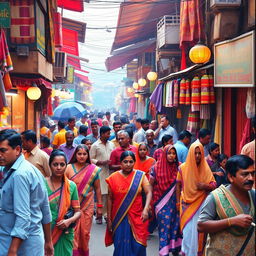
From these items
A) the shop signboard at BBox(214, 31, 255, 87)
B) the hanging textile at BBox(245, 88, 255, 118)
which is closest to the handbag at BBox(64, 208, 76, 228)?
the shop signboard at BBox(214, 31, 255, 87)

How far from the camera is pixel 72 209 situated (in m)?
5.20

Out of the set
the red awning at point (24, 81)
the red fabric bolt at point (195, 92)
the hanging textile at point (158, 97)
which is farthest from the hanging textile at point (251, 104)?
the hanging textile at point (158, 97)

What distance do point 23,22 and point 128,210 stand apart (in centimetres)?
545

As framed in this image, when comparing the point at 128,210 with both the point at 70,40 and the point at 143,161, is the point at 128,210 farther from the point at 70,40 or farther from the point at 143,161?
the point at 70,40

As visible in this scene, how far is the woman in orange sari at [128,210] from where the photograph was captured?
19.9 ft

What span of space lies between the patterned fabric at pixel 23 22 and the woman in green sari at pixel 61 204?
5.31 m

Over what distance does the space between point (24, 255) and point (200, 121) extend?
758cm

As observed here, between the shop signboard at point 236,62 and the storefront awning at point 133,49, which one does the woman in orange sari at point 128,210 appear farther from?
the storefront awning at point 133,49

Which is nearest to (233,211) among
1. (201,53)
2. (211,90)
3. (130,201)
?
(130,201)

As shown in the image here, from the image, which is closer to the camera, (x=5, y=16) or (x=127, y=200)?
(x=127, y=200)

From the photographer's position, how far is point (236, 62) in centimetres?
750

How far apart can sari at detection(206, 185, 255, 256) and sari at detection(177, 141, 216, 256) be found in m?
2.68

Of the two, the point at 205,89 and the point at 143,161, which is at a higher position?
the point at 205,89

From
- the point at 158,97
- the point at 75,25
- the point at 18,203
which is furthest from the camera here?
the point at 75,25
